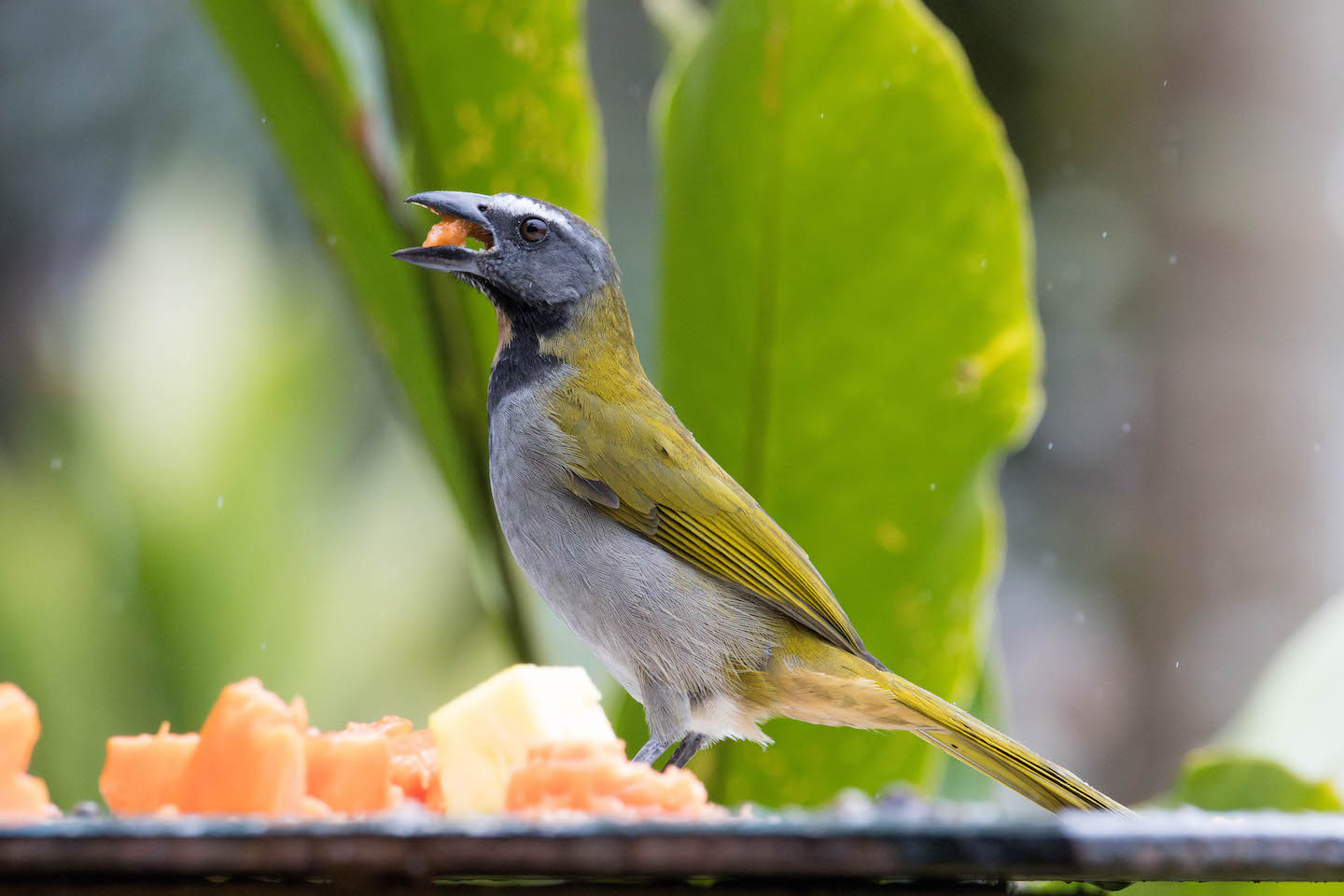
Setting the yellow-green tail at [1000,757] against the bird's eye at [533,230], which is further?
the bird's eye at [533,230]

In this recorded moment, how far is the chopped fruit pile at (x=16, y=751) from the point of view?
3.54ft

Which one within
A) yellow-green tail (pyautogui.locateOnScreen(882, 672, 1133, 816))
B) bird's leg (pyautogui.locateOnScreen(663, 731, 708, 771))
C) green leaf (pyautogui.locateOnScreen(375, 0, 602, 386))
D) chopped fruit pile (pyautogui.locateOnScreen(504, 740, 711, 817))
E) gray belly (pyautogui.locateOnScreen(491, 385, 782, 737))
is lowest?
bird's leg (pyautogui.locateOnScreen(663, 731, 708, 771))

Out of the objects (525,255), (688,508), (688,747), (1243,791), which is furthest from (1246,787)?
(525,255)

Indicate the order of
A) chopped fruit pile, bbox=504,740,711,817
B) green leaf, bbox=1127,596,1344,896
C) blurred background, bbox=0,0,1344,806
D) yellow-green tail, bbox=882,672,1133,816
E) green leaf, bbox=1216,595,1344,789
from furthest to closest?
1. blurred background, bbox=0,0,1344,806
2. green leaf, bbox=1216,595,1344,789
3. green leaf, bbox=1127,596,1344,896
4. yellow-green tail, bbox=882,672,1133,816
5. chopped fruit pile, bbox=504,740,711,817

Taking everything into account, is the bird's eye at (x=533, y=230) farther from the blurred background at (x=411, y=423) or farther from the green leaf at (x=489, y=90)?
the blurred background at (x=411, y=423)

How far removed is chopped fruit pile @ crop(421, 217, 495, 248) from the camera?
2.02 m

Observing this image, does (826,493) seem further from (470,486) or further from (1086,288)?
(1086,288)

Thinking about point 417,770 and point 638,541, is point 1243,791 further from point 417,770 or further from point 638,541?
point 417,770

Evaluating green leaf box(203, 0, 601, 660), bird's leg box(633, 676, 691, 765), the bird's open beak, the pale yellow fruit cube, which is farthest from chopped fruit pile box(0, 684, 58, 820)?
green leaf box(203, 0, 601, 660)

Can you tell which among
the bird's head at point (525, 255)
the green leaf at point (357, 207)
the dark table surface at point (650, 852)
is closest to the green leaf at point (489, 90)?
the green leaf at point (357, 207)

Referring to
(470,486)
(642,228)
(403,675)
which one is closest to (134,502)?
(403,675)

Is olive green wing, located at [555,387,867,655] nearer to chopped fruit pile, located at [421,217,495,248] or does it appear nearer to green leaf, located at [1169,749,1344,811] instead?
chopped fruit pile, located at [421,217,495,248]

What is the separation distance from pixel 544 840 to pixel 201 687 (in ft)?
10.5

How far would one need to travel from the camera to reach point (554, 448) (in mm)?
2047
